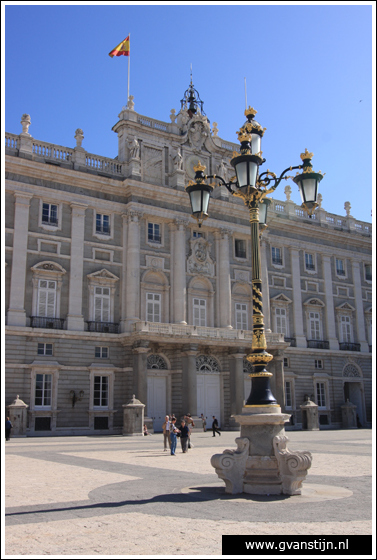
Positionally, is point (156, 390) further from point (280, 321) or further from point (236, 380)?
point (280, 321)

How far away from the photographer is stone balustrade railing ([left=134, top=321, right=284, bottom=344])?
1357 inches

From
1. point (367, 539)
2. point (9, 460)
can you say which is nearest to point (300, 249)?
point (9, 460)

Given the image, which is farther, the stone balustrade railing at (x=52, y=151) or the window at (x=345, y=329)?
the window at (x=345, y=329)

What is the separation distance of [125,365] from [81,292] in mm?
5594

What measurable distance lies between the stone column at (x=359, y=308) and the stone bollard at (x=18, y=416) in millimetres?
31575

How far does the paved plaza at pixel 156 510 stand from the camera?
656cm

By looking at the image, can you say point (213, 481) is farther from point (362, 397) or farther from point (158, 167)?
point (362, 397)

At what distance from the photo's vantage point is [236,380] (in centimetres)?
3781

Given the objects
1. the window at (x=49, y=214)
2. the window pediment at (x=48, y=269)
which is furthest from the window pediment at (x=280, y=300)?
the window at (x=49, y=214)

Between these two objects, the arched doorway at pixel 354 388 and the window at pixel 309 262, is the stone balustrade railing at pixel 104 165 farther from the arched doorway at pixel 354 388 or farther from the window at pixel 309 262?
the arched doorway at pixel 354 388

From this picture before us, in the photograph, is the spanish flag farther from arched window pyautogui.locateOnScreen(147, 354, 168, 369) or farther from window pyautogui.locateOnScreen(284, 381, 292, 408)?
window pyautogui.locateOnScreen(284, 381, 292, 408)

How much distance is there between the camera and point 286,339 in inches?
1757

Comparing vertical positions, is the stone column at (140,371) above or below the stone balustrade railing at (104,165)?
below

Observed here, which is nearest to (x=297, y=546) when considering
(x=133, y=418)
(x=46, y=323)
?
(x=133, y=418)
